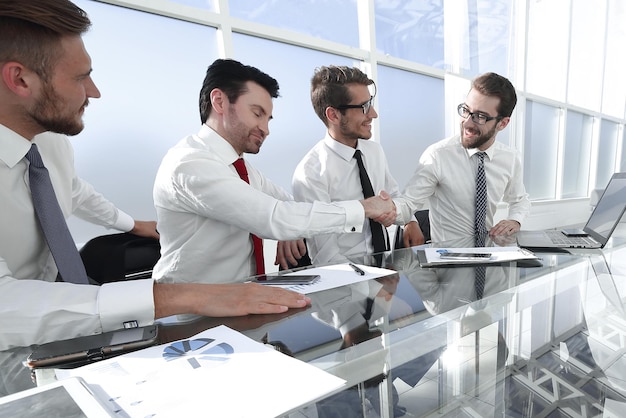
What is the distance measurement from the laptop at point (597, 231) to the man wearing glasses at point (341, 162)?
1.98 feet

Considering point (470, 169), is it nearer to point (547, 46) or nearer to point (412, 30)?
point (412, 30)

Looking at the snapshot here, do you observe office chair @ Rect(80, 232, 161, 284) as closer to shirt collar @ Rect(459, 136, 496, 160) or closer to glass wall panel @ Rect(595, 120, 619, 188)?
shirt collar @ Rect(459, 136, 496, 160)

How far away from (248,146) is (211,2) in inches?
78.3

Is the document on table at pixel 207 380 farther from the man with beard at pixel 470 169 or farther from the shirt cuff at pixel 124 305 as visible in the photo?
the man with beard at pixel 470 169

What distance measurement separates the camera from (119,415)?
1.41 feet

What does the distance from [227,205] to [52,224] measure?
51cm

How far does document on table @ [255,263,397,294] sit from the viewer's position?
99 cm

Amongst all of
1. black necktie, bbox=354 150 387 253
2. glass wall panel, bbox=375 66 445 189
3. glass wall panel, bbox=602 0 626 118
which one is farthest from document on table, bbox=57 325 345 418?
glass wall panel, bbox=602 0 626 118

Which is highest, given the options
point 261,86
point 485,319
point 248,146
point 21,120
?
point 261,86

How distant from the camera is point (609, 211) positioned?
148 cm

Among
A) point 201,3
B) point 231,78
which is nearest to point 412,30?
point 201,3

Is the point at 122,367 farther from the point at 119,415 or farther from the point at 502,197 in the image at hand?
the point at 502,197

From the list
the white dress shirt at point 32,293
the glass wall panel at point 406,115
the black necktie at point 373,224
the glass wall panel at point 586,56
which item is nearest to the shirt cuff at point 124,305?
the white dress shirt at point 32,293

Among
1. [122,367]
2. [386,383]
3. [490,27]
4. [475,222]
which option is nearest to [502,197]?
[475,222]
